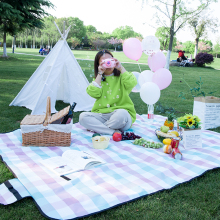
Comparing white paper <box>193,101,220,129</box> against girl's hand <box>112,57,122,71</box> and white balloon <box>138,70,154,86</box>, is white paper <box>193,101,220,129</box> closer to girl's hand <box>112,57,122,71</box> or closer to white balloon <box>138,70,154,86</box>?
white balloon <box>138,70,154,86</box>

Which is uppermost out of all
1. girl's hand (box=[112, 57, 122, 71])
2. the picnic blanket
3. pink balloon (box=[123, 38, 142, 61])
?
pink balloon (box=[123, 38, 142, 61])

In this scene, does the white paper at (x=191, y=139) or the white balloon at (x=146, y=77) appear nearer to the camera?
the white paper at (x=191, y=139)

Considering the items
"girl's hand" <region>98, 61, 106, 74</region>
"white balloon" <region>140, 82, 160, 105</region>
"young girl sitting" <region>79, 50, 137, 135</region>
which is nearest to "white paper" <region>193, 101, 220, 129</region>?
"white balloon" <region>140, 82, 160, 105</region>

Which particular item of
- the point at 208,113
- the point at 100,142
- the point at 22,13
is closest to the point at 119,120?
the point at 100,142

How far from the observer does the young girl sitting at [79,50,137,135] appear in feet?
10.3

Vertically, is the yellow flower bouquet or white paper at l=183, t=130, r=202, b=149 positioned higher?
the yellow flower bouquet

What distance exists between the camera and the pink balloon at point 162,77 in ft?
11.9

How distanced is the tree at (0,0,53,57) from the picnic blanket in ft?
29.3

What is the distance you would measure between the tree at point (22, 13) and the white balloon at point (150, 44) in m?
8.33

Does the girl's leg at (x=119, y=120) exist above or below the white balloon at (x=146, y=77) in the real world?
below

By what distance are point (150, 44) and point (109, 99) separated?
114 cm

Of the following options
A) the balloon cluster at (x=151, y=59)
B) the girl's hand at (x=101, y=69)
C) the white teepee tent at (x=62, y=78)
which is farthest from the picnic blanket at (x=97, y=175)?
the white teepee tent at (x=62, y=78)

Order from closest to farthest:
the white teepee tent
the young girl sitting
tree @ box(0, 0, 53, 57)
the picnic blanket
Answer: the picnic blanket, the young girl sitting, the white teepee tent, tree @ box(0, 0, 53, 57)

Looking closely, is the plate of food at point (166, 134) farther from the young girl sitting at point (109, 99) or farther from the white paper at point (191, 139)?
the young girl sitting at point (109, 99)
